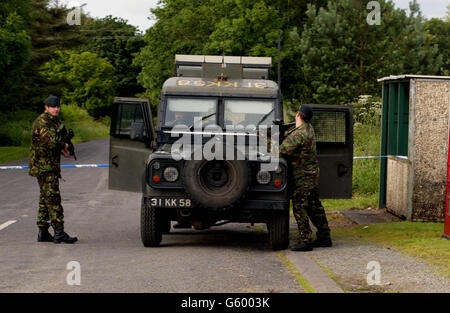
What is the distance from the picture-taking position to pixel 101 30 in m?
92.5

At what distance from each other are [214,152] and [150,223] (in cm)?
137

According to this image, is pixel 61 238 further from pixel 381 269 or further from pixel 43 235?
pixel 381 269

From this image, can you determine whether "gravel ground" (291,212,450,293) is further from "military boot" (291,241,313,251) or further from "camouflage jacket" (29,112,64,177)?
"camouflage jacket" (29,112,64,177)

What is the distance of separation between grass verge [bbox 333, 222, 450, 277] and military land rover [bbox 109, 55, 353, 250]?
2.96 ft

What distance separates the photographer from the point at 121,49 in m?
→ 90.7

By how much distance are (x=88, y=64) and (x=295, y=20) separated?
3891 centimetres

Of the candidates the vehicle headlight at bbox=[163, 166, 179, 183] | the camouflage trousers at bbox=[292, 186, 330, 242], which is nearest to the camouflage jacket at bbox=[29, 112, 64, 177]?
the vehicle headlight at bbox=[163, 166, 179, 183]

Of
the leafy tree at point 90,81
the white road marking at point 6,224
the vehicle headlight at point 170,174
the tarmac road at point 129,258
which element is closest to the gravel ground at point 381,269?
the tarmac road at point 129,258

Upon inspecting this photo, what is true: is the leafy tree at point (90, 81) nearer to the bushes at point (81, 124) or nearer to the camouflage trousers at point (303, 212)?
the bushes at point (81, 124)

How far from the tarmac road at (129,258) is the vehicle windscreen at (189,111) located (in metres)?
1.70

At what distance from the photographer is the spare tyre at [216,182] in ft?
30.1

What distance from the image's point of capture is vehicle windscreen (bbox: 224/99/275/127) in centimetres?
1093
